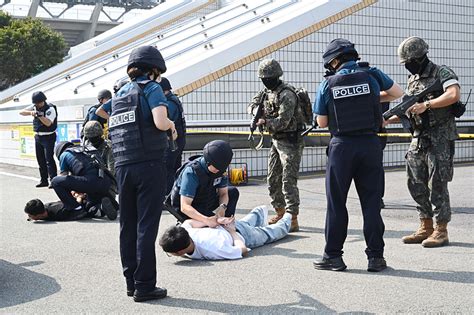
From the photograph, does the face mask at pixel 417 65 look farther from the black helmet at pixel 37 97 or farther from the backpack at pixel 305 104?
the black helmet at pixel 37 97

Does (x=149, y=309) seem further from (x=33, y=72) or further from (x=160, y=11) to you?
(x=33, y=72)

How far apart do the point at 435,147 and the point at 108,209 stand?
13.3 feet

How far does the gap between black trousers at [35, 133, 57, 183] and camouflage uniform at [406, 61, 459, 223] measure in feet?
24.2

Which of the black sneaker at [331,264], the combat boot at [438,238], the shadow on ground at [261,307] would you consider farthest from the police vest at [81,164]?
the combat boot at [438,238]

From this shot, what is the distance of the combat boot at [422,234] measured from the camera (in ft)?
19.9

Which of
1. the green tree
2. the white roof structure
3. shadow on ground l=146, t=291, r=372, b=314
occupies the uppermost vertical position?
the green tree

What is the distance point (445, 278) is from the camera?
4734 millimetres

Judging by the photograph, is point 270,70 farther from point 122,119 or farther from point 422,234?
point 122,119

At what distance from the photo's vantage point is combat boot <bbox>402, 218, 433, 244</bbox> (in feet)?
19.9

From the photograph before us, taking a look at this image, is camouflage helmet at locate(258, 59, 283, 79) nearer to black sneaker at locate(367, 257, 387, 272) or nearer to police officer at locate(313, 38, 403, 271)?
police officer at locate(313, 38, 403, 271)

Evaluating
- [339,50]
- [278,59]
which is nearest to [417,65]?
[339,50]

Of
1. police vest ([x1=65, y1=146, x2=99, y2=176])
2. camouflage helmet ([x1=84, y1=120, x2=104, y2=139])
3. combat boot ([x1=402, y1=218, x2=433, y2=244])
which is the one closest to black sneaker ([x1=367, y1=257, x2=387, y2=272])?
combat boot ([x1=402, y1=218, x2=433, y2=244])

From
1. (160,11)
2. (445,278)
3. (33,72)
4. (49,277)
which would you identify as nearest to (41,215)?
(49,277)

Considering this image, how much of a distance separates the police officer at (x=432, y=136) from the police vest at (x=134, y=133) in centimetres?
262
